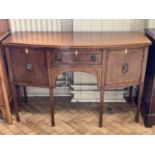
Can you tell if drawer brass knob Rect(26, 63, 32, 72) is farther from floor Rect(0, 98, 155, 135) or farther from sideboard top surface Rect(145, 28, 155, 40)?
sideboard top surface Rect(145, 28, 155, 40)

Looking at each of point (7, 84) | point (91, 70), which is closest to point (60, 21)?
point (91, 70)

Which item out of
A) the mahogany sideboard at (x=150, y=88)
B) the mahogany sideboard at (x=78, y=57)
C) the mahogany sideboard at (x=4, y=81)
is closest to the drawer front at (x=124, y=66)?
the mahogany sideboard at (x=78, y=57)

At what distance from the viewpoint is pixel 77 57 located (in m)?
1.34

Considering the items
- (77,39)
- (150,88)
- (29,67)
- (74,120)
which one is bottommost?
(74,120)

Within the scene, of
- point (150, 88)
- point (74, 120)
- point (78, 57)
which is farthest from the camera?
point (74, 120)

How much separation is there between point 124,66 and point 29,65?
65cm

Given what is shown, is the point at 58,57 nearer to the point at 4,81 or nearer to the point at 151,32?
the point at 4,81

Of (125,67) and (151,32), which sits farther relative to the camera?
(151,32)

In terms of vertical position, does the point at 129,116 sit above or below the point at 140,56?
below

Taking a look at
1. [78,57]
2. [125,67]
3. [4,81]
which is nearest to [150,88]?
[125,67]

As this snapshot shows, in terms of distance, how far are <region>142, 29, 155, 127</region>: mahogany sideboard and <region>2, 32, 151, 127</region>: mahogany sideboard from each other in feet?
0.27
